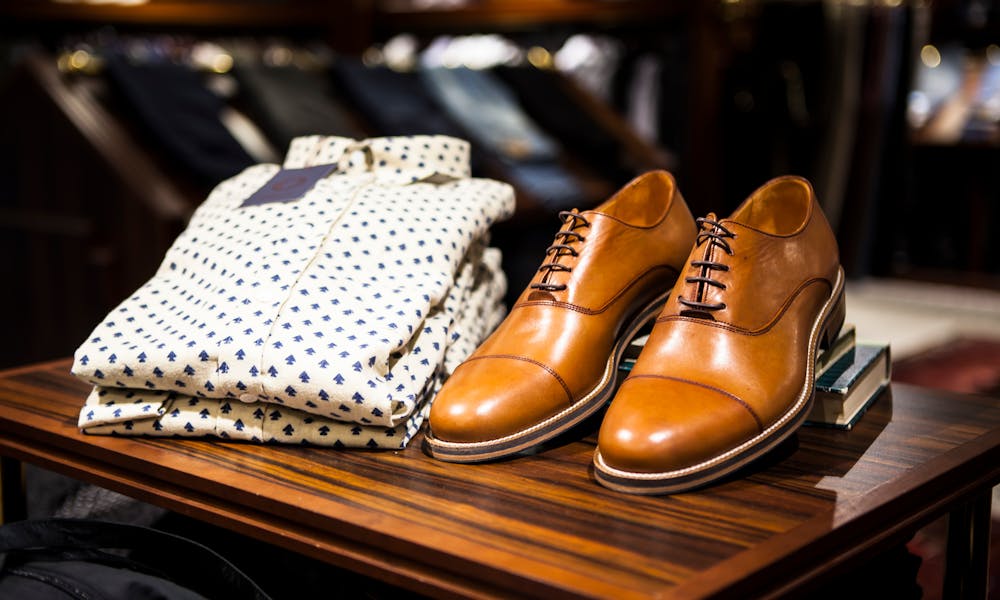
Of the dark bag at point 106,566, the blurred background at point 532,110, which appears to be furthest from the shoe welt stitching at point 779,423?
the blurred background at point 532,110

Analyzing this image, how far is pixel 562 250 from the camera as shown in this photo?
94 centimetres

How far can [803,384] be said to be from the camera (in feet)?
2.79

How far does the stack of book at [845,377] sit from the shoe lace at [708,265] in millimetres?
165

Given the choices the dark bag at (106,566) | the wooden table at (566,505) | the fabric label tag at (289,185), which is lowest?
the dark bag at (106,566)

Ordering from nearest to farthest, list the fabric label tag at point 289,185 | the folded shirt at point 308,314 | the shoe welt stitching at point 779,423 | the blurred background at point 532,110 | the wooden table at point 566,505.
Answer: the wooden table at point 566,505 → the shoe welt stitching at point 779,423 → the folded shirt at point 308,314 → the fabric label tag at point 289,185 → the blurred background at point 532,110

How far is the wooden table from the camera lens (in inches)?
26.2

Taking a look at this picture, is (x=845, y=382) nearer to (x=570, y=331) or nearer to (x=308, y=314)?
(x=570, y=331)

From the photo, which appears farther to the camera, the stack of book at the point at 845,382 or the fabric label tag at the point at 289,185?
the fabric label tag at the point at 289,185

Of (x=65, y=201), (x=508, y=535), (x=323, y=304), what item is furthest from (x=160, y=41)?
(x=508, y=535)

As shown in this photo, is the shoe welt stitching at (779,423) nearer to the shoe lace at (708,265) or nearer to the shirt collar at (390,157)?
the shoe lace at (708,265)

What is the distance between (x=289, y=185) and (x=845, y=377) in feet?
1.93

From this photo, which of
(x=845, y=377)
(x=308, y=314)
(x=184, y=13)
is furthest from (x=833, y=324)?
(x=184, y=13)

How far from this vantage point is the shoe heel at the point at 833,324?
3.10ft

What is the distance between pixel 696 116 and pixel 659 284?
3.57 metres
